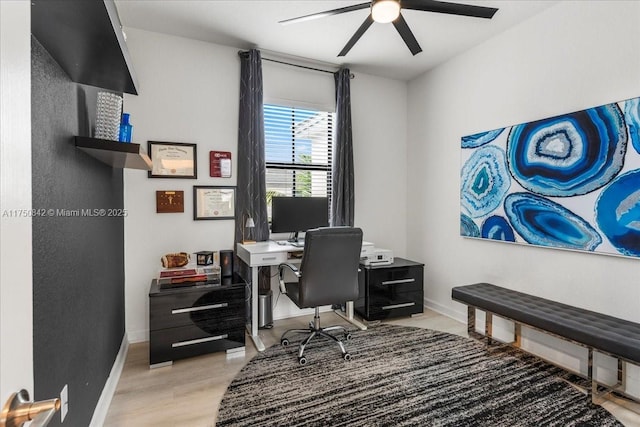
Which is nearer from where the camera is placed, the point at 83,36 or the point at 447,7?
the point at 83,36

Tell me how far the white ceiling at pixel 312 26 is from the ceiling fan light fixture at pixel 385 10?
0.59 meters

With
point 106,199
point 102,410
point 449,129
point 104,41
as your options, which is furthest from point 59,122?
point 449,129

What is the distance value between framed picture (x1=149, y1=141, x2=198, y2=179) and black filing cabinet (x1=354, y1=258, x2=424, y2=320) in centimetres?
208

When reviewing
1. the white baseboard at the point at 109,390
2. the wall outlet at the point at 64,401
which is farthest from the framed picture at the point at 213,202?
the wall outlet at the point at 64,401

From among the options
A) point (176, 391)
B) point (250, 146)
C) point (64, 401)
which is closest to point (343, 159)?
point (250, 146)

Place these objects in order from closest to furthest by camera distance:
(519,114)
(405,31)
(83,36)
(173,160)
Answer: (83,36)
(405,31)
(519,114)
(173,160)

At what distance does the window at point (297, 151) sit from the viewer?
3.64 metres

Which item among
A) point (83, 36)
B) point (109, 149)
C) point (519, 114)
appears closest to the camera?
point (83, 36)

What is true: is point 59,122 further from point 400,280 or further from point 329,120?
point 400,280

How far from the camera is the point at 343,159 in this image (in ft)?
12.5

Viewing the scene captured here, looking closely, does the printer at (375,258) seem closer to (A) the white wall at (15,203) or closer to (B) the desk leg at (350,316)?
(B) the desk leg at (350,316)

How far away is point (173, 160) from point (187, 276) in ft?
3.81

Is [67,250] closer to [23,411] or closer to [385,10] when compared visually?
[23,411]

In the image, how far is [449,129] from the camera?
3684 millimetres
